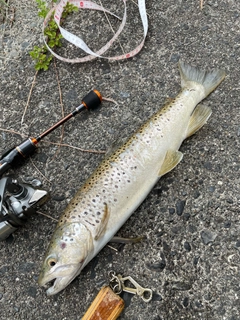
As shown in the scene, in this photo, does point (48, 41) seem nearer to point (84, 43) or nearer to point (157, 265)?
point (84, 43)

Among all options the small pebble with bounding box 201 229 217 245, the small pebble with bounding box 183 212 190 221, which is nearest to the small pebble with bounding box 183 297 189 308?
the small pebble with bounding box 201 229 217 245

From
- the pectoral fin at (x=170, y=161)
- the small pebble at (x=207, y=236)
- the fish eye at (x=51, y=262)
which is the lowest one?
the small pebble at (x=207, y=236)

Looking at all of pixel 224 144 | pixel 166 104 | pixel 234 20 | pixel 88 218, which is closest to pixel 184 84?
pixel 166 104

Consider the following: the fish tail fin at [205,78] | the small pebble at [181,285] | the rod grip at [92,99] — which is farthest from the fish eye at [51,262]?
the fish tail fin at [205,78]

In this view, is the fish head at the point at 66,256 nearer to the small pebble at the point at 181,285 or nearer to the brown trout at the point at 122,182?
the brown trout at the point at 122,182

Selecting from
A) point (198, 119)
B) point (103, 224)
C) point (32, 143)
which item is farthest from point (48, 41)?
point (103, 224)

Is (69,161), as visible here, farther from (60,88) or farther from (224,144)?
(224,144)
